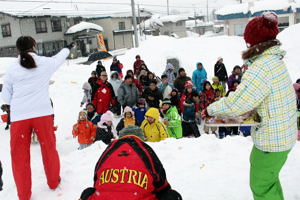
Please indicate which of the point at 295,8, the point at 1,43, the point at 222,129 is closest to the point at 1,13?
the point at 1,43

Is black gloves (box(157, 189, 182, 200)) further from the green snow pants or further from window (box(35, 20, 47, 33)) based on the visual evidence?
window (box(35, 20, 47, 33))

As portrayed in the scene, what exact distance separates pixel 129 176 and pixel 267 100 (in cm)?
115

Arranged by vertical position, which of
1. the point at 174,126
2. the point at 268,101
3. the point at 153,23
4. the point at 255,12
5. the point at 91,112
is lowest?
the point at 174,126

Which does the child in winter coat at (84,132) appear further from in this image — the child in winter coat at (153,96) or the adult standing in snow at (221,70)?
the adult standing in snow at (221,70)

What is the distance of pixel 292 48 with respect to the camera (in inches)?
704

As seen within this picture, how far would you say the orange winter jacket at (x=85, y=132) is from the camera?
254 inches

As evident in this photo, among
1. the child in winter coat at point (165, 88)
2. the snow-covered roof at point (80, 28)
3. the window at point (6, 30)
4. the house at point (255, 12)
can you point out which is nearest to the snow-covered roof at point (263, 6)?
the house at point (255, 12)

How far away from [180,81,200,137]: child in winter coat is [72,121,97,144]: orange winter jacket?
228cm

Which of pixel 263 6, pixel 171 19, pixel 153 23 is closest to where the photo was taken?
pixel 263 6

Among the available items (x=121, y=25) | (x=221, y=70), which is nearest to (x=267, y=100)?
(x=221, y=70)

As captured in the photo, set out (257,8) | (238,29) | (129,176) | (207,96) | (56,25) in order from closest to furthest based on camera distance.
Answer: (129,176) → (207,96) → (257,8) → (238,29) → (56,25)

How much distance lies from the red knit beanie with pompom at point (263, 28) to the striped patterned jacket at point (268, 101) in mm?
104

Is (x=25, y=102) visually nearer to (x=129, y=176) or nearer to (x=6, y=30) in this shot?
(x=129, y=176)

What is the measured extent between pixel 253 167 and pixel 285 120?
1.58 ft
